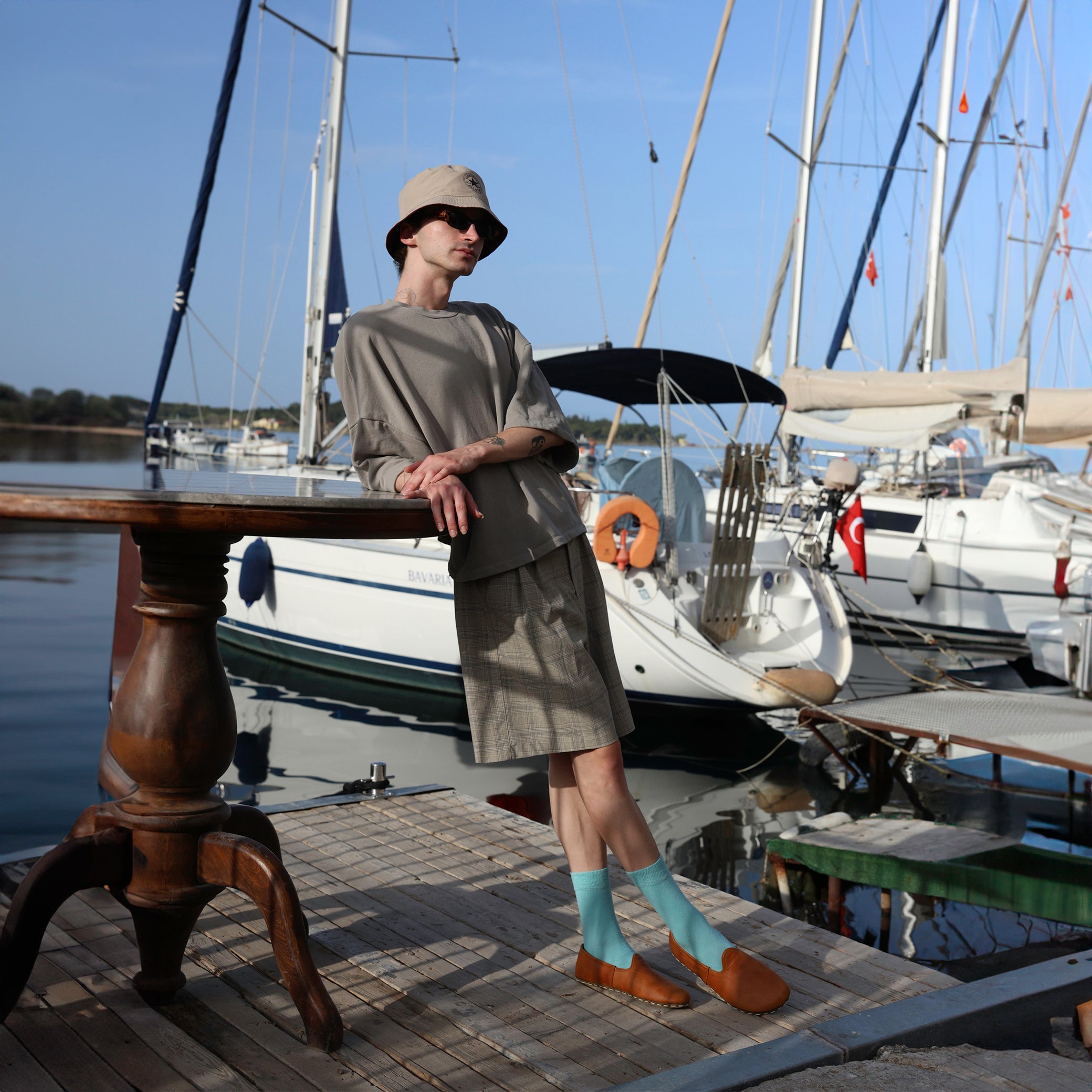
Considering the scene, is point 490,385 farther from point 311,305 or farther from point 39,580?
point 39,580

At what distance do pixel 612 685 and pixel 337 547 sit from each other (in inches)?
302

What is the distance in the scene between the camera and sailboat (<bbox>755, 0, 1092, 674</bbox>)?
43.8 ft

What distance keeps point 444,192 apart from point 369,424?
1.70ft

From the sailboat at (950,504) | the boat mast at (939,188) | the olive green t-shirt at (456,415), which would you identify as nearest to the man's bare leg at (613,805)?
the olive green t-shirt at (456,415)

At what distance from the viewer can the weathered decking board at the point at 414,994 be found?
201cm

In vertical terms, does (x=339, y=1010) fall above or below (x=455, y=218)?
below

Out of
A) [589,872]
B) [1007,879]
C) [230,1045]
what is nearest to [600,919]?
[589,872]

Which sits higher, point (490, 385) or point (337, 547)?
point (490, 385)

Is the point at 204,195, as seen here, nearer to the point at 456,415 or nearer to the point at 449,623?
the point at 449,623

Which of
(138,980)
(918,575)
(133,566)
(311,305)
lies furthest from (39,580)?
(138,980)

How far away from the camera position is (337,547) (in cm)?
977

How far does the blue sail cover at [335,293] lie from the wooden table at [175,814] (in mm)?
9417

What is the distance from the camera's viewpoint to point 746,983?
2.31m

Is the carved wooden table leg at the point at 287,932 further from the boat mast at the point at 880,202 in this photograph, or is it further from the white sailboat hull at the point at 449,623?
the boat mast at the point at 880,202
